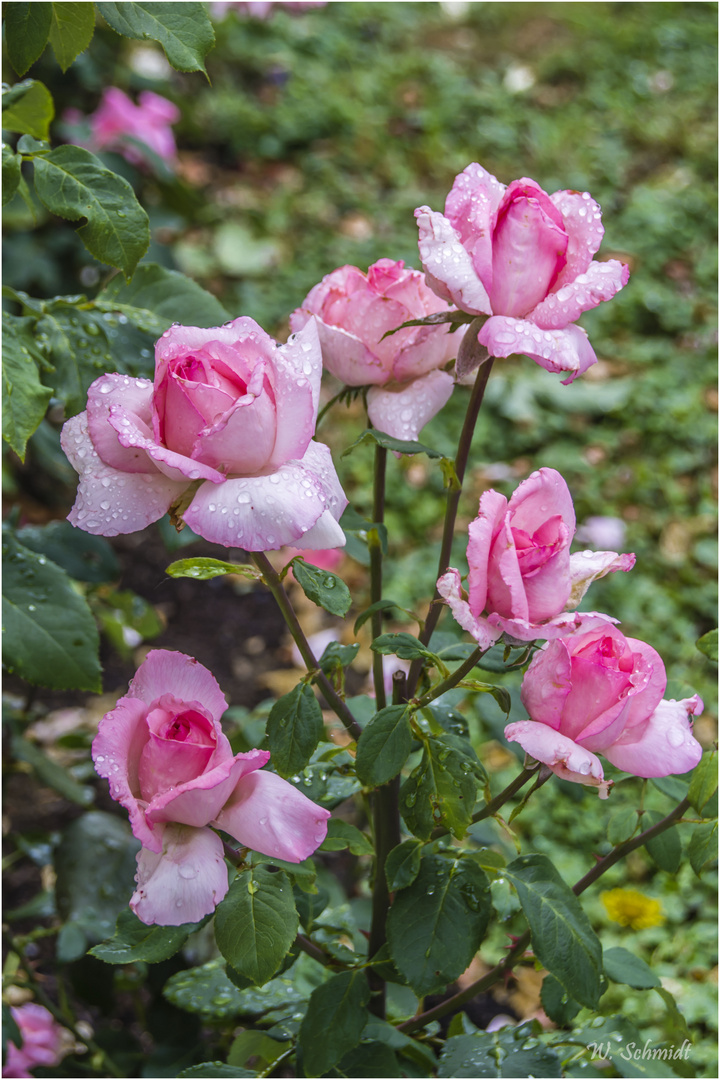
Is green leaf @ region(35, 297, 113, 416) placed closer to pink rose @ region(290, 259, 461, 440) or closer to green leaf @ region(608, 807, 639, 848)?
pink rose @ region(290, 259, 461, 440)

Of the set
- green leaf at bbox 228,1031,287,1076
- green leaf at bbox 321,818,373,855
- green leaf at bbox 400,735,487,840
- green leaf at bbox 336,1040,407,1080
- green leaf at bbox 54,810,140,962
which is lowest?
green leaf at bbox 54,810,140,962

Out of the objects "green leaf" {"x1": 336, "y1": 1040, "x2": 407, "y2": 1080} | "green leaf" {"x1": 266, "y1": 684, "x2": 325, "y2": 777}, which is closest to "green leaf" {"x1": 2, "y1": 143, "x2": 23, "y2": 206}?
"green leaf" {"x1": 266, "y1": 684, "x2": 325, "y2": 777}

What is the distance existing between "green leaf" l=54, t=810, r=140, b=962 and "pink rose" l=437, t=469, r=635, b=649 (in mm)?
833

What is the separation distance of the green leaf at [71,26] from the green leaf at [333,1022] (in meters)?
0.85

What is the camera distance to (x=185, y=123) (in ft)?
9.37

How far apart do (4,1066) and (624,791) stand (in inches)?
47.5

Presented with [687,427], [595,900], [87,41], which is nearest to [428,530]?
[687,427]

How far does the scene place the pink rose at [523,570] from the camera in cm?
62

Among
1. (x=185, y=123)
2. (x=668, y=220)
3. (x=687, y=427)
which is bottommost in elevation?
(x=687, y=427)

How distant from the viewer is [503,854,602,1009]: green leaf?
739mm

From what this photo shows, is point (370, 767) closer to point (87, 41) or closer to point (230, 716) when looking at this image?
point (87, 41)

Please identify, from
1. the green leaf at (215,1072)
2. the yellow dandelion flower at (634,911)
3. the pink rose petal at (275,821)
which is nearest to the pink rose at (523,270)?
the pink rose petal at (275,821)

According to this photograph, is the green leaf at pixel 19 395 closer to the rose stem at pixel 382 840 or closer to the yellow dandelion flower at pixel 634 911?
the rose stem at pixel 382 840

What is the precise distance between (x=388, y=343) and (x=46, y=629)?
1.61ft
